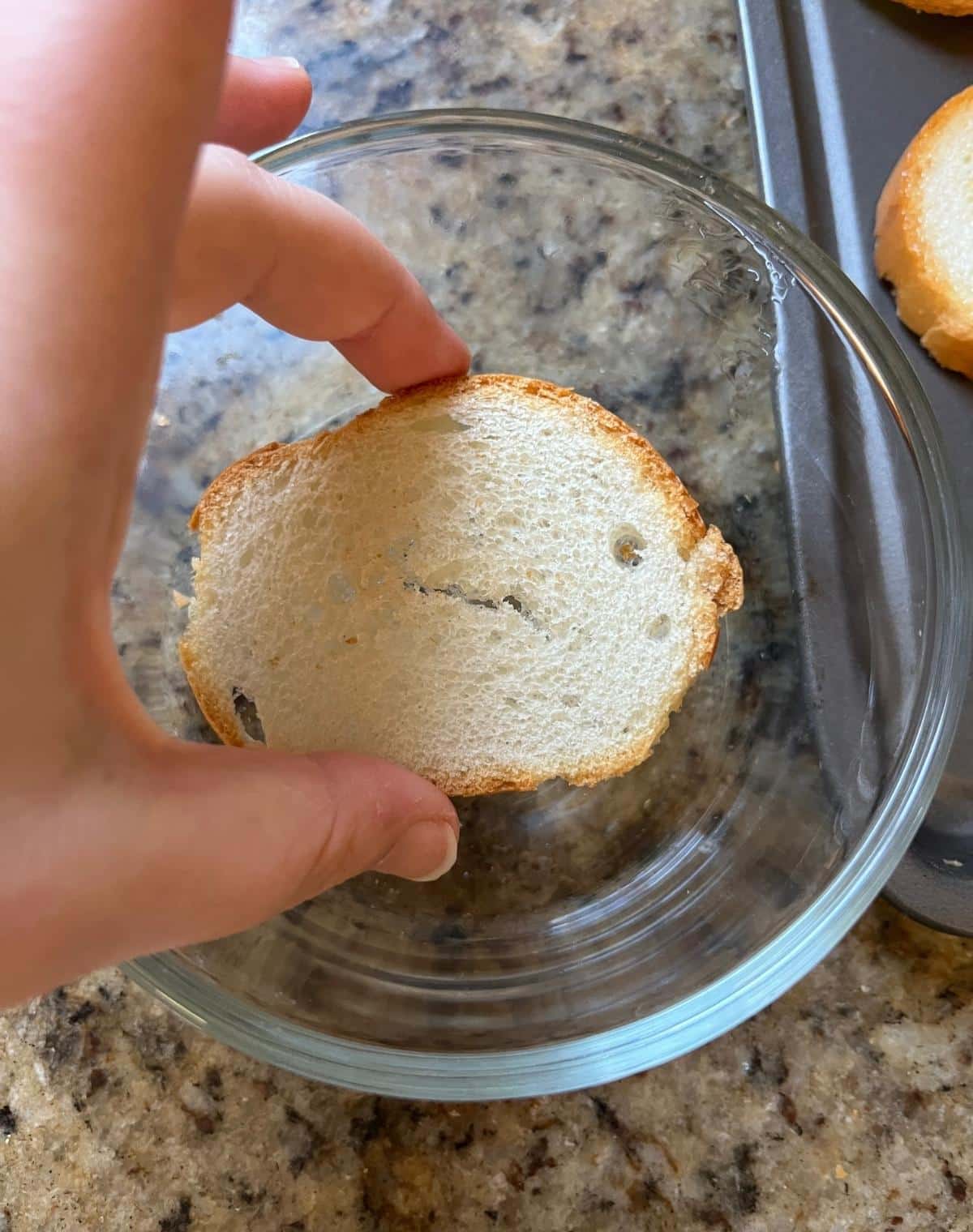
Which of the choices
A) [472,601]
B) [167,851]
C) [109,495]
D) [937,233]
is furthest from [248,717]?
[937,233]

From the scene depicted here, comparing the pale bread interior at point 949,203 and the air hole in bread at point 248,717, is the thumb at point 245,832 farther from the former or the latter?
the pale bread interior at point 949,203

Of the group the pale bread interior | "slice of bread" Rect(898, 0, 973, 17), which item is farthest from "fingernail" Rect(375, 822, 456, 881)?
"slice of bread" Rect(898, 0, 973, 17)

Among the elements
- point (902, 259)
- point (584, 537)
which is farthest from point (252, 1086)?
point (902, 259)

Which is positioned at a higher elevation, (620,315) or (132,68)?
(132,68)

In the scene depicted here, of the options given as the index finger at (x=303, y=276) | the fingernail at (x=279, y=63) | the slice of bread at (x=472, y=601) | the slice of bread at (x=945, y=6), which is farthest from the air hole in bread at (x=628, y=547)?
the slice of bread at (x=945, y=6)

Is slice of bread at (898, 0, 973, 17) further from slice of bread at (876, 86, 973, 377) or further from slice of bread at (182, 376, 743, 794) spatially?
slice of bread at (182, 376, 743, 794)

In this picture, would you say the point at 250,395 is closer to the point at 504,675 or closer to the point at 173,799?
the point at 504,675
